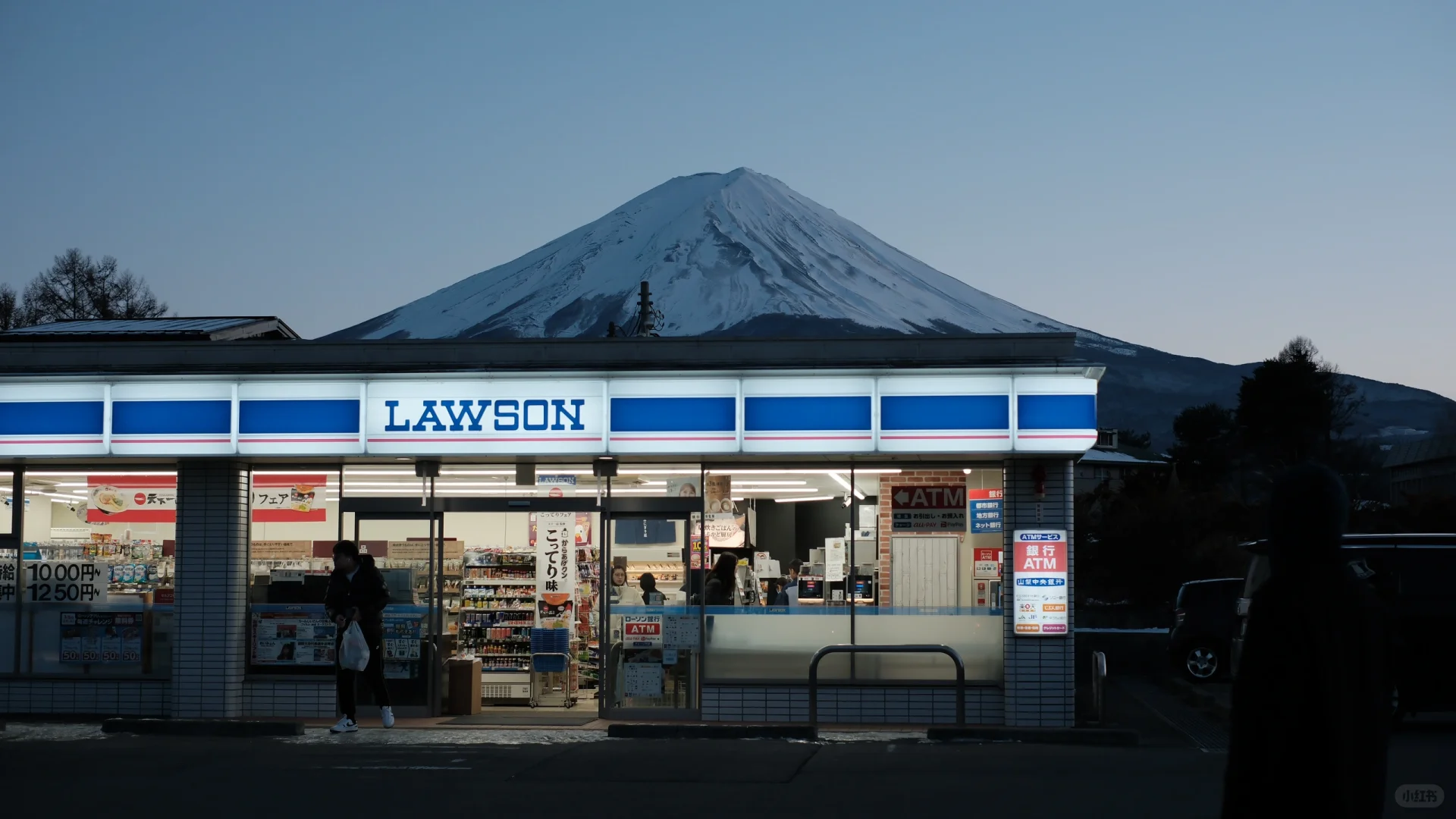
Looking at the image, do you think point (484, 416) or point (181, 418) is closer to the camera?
point (484, 416)

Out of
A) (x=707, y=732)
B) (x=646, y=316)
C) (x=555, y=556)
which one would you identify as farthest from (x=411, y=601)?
(x=646, y=316)

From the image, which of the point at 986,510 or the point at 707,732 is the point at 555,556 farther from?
the point at 986,510

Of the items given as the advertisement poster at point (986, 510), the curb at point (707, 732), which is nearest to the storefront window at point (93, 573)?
the curb at point (707, 732)

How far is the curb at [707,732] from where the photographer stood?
13156 millimetres

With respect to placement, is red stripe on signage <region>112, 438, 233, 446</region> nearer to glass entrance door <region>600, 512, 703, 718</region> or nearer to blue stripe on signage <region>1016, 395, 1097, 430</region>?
glass entrance door <region>600, 512, 703, 718</region>

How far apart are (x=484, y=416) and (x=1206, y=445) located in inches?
2636

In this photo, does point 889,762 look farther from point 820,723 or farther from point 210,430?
point 210,430

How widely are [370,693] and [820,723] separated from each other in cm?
461

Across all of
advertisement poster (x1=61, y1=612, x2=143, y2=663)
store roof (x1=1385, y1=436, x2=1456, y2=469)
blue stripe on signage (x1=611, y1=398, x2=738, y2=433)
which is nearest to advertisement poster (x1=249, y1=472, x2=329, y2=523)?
advertisement poster (x1=61, y1=612, x2=143, y2=663)

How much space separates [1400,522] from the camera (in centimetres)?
4791

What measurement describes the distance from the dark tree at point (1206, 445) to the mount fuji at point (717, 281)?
153 feet

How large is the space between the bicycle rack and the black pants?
405cm

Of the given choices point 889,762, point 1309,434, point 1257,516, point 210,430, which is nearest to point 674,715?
point 889,762

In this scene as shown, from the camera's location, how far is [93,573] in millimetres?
15461
